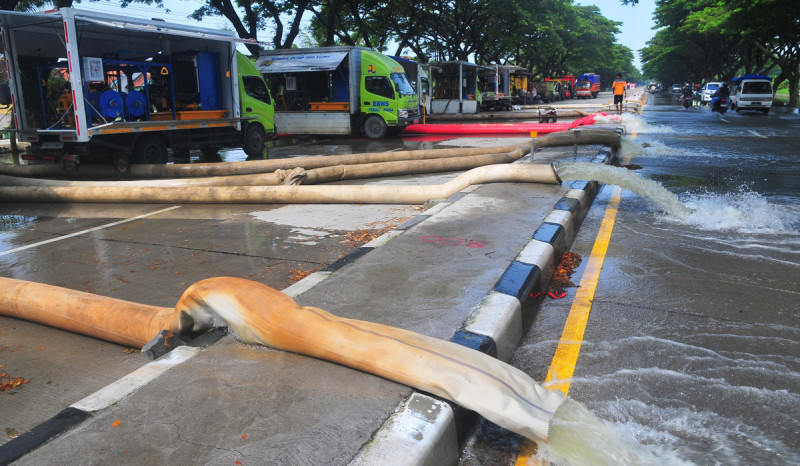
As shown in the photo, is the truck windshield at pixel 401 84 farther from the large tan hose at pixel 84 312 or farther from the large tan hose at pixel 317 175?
the large tan hose at pixel 84 312

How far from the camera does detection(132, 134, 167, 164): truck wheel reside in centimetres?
1262

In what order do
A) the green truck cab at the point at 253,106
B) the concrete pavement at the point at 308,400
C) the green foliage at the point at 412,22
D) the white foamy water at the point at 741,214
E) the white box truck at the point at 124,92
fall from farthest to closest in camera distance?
the green foliage at the point at 412,22, the green truck cab at the point at 253,106, the white box truck at the point at 124,92, the white foamy water at the point at 741,214, the concrete pavement at the point at 308,400

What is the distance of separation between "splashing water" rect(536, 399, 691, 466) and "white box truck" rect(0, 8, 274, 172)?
37.4 feet

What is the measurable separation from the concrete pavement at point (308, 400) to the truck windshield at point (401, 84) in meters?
16.6

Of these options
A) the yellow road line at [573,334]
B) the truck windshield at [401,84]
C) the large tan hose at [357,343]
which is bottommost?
the yellow road line at [573,334]

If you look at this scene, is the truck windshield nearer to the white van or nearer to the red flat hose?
the red flat hose

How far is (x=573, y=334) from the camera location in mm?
3865

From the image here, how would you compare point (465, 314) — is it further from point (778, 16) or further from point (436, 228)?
point (778, 16)

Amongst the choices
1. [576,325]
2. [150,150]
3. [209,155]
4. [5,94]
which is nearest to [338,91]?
[209,155]

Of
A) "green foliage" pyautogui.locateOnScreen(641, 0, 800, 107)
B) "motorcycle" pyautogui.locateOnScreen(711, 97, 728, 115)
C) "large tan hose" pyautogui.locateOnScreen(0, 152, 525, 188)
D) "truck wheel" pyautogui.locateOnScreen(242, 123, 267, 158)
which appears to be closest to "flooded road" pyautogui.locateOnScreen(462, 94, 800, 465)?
"large tan hose" pyautogui.locateOnScreen(0, 152, 525, 188)

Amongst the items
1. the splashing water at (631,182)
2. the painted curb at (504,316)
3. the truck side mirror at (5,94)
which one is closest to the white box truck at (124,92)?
the truck side mirror at (5,94)

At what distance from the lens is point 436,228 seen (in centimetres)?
583

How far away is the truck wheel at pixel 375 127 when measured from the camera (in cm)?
2034

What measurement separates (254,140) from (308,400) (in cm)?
1469
